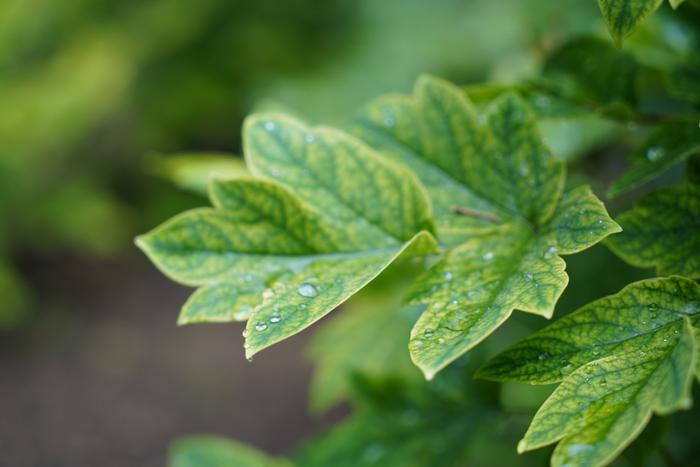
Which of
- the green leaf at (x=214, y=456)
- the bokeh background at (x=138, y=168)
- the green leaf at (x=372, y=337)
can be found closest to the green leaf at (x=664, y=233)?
the green leaf at (x=372, y=337)

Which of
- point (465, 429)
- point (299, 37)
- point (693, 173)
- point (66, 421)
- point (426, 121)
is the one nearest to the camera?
point (693, 173)

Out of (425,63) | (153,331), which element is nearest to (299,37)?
(425,63)

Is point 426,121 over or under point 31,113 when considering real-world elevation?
under

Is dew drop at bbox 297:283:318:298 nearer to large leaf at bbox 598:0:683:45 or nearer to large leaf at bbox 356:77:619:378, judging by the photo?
large leaf at bbox 356:77:619:378

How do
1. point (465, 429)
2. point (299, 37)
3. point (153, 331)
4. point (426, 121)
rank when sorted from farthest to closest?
1. point (299, 37)
2. point (153, 331)
3. point (465, 429)
4. point (426, 121)

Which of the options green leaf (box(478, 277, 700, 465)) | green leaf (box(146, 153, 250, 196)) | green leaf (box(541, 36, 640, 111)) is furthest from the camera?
green leaf (box(146, 153, 250, 196))

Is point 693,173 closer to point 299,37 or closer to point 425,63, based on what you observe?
point 425,63

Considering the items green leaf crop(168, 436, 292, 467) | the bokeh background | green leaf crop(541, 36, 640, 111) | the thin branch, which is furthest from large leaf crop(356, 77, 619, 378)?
the bokeh background
